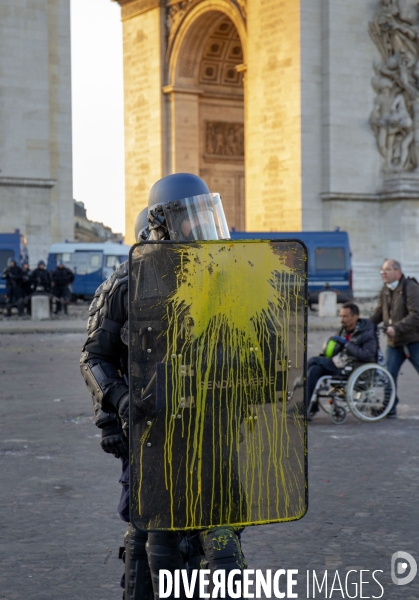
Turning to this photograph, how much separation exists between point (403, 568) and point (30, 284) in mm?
20400

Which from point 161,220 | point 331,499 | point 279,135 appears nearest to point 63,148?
point 279,135

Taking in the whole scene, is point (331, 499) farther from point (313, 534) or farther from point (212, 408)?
point (212, 408)

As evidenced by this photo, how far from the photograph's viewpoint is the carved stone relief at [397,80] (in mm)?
29453

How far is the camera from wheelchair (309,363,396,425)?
352 inches

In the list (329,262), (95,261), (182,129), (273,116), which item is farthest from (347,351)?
(182,129)

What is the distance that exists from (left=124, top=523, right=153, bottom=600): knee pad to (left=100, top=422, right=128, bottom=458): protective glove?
0.27 metres

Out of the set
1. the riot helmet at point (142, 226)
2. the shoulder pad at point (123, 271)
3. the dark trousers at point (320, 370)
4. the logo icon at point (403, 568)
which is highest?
the riot helmet at point (142, 226)

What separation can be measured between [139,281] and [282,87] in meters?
27.0

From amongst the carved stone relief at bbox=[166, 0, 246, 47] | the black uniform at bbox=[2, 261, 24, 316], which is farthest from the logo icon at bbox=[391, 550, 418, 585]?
the carved stone relief at bbox=[166, 0, 246, 47]

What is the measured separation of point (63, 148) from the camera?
91.6 ft

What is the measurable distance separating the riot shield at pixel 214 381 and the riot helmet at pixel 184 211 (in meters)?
0.32

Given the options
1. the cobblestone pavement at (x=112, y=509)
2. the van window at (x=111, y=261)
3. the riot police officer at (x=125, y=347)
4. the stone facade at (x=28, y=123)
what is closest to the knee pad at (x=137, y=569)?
the riot police officer at (x=125, y=347)

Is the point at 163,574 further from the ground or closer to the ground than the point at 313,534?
further from the ground

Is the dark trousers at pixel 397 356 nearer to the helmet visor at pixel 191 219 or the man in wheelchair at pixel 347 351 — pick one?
the man in wheelchair at pixel 347 351
